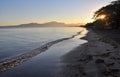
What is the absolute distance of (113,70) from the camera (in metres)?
12.9

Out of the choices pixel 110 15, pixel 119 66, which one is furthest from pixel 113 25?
pixel 119 66

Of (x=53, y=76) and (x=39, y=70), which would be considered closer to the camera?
(x=53, y=76)

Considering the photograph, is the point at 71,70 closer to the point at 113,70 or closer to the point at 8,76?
the point at 113,70

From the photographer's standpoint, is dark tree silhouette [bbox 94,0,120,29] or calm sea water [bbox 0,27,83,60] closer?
calm sea water [bbox 0,27,83,60]

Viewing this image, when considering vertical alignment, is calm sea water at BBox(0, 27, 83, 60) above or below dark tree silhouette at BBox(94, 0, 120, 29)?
below

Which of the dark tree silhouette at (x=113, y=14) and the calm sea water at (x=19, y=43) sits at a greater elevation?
the dark tree silhouette at (x=113, y=14)

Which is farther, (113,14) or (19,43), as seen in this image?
(113,14)

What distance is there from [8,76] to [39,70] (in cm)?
228

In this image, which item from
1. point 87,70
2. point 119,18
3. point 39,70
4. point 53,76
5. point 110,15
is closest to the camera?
point 53,76

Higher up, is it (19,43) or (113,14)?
(113,14)

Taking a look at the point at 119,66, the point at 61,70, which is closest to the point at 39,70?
the point at 61,70

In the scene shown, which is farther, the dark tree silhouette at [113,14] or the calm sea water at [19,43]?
the dark tree silhouette at [113,14]

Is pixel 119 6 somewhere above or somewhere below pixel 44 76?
above

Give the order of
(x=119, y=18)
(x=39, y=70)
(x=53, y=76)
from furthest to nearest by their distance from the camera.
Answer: (x=119, y=18) → (x=39, y=70) → (x=53, y=76)
